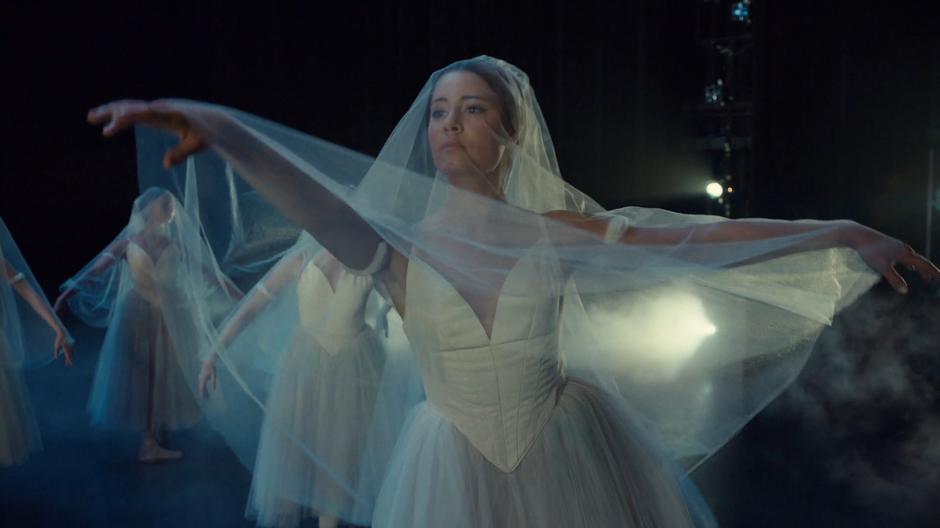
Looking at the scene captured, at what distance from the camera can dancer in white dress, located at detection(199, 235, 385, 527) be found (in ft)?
10.6

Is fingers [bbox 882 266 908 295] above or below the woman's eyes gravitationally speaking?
below

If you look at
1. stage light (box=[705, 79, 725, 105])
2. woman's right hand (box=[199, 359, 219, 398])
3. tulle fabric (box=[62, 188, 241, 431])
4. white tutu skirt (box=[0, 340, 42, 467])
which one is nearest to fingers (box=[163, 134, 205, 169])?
woman's right hand (box=[199, 359, 219, 398])

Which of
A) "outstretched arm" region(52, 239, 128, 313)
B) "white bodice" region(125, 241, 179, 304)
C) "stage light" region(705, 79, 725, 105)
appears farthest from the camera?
"stage light" region(705, 79, 725, 105)

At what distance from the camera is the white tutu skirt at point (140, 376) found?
15.3 feet

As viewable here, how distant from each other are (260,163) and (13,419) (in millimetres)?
3165

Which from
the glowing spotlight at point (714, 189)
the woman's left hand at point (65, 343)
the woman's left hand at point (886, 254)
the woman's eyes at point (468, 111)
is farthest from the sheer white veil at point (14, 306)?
the glowing spotlight at point (714, 189)

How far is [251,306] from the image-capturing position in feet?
9.22

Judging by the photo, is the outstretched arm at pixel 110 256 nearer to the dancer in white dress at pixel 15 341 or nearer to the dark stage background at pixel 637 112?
the dancer in white dress at pixel 15 341

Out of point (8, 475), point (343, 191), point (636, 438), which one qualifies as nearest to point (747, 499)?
point (636, 438)

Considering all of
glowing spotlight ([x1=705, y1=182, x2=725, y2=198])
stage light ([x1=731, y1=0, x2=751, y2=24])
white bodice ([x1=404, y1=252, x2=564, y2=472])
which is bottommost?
glowing spotlight ([x1=705, y1=182, x2=725, y2=198])

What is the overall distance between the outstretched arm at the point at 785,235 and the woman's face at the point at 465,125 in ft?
0.60

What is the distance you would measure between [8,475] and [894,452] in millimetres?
3957

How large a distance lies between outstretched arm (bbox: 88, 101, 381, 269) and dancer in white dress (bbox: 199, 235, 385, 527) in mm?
1510

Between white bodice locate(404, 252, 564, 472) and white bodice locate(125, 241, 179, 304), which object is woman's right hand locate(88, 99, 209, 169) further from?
white bodice locate(125, 241, 179, 304)
